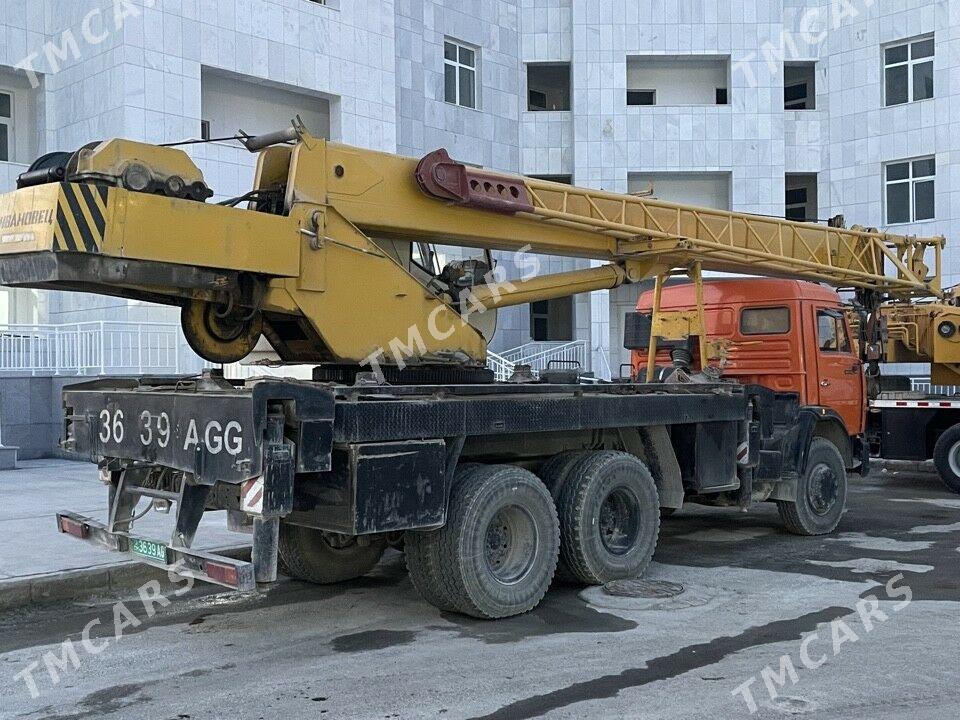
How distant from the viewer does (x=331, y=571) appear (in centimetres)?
807

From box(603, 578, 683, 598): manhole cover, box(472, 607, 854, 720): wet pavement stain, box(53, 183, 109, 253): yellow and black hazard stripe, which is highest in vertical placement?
box(53, 183, 109, 253): yellow and black hazard stripe

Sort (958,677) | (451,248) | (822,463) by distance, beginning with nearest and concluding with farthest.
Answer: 1. (958,677)
2. (451,248)
3. (822,463)

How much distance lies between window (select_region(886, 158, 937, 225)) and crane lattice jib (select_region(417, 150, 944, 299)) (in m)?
15.6

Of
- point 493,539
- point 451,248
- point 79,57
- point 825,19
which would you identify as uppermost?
point 825,19

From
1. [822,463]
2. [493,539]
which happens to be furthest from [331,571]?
[822,463]

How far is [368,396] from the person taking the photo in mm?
6273

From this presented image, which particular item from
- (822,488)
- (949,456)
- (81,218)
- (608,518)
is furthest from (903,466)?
(81,218)

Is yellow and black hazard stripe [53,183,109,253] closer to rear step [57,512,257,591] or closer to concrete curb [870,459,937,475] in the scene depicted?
rear step [57,512,257,591]

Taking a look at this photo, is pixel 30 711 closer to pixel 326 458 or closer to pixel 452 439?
pixel 326 458

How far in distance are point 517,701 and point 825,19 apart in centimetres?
2886

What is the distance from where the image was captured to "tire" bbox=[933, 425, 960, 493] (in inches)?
569

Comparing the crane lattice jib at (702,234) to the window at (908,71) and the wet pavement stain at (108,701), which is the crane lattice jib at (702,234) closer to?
the wet pavement stain at (108,701)

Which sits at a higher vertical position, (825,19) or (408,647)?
(825,19)

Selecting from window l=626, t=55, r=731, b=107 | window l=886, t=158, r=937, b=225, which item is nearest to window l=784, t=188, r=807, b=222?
window l=886, t=158, r=937, b=225
